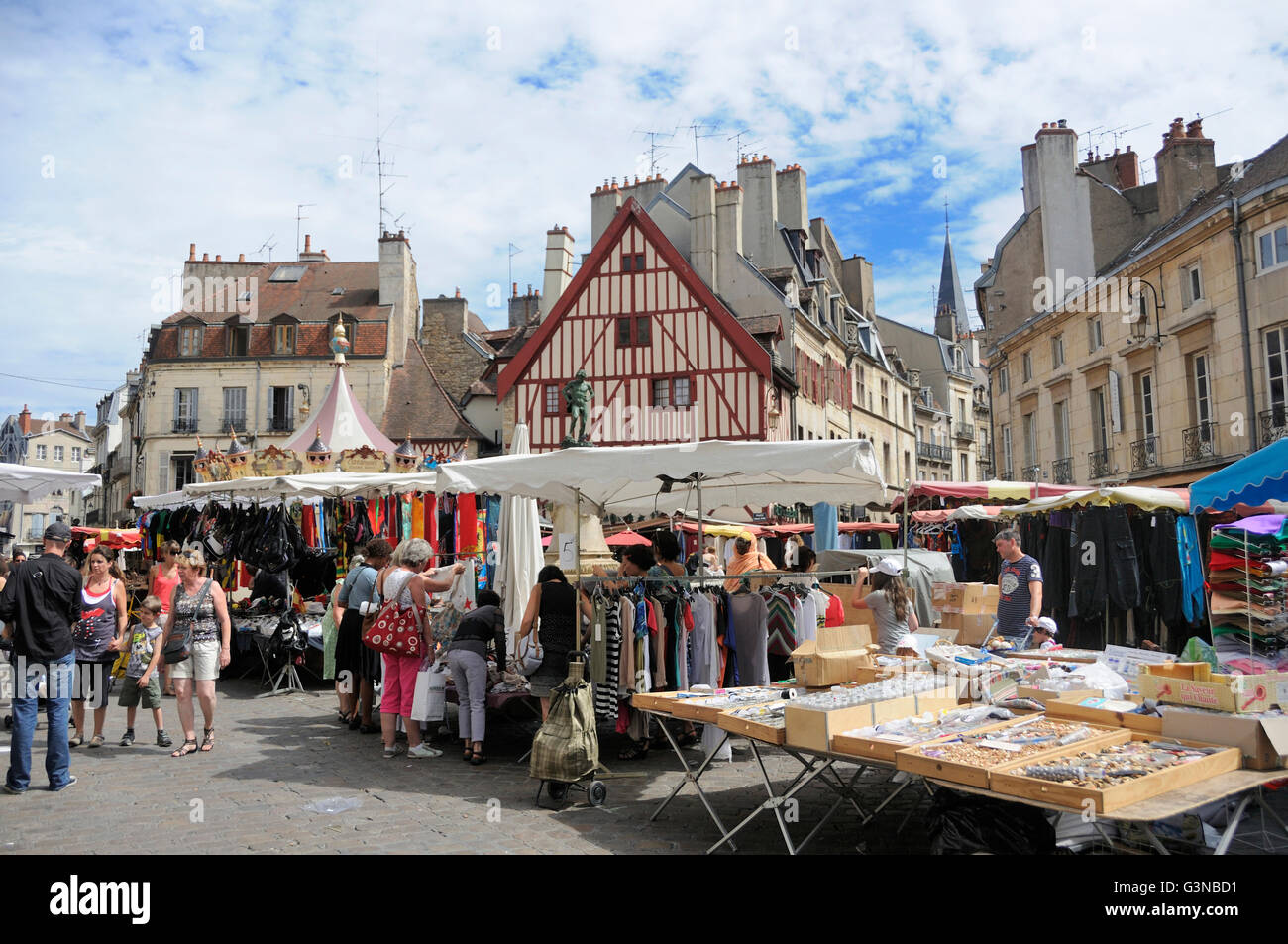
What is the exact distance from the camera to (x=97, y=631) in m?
6.74

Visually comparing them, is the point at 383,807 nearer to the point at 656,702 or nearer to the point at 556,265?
the point at 656,702

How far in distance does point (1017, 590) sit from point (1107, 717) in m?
3.06

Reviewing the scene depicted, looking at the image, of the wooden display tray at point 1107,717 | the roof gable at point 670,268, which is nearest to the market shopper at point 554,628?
the wooden display tray at point 1107,717

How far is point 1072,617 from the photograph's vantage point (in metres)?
10.5

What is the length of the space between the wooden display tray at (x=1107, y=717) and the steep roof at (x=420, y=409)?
29172 millimetres

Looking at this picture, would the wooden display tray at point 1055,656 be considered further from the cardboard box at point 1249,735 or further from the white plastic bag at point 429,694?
the white plastic bag at point 429,694

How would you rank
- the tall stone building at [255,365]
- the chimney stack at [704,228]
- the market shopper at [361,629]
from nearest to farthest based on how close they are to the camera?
1. the market shopper at [361,629]
2. the chimney stack at [704,228]
3. the tall stone building at [255,365]

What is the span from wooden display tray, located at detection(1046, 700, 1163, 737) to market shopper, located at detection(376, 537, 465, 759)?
176 inches

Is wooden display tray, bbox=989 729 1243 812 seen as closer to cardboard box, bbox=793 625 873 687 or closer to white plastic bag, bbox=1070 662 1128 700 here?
white plastic bag, bbox=1070 662 1128 700

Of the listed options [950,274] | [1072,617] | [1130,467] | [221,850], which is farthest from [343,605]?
[950,274]

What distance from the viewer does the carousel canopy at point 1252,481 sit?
571cm

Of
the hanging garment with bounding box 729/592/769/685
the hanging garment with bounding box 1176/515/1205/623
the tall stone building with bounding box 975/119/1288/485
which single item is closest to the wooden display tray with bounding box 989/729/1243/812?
the hanging garment with bounding box 729/592/769/685

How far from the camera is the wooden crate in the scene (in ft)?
13.6
